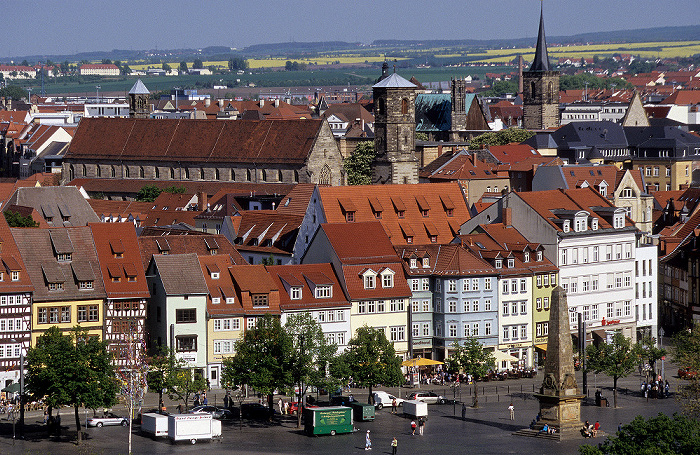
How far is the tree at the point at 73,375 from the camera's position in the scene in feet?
289

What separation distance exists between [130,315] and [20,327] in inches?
301

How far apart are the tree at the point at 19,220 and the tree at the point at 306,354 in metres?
38.9

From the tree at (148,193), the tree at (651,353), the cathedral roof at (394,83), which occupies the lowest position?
the tree at (651,353)

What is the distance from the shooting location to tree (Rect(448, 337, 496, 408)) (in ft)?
333

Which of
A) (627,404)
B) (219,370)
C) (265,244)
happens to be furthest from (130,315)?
(627,404)

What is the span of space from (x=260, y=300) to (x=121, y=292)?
31.1 ft

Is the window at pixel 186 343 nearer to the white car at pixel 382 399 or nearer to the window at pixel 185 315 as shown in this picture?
the window at pixel 185 315

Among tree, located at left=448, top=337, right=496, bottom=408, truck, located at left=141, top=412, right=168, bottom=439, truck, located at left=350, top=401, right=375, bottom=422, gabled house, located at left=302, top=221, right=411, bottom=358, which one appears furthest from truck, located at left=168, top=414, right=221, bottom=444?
gabled house, located at left=302, top=221, right=411, bottom=358

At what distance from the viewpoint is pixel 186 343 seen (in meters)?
106

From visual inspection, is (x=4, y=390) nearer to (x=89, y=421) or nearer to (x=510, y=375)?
(x=89, y=421)

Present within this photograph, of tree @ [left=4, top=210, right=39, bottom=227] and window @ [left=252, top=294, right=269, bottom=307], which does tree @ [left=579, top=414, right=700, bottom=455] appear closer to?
window @ [left=252, top=294, right=269, bottom=307]

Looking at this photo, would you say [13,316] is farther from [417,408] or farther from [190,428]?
[417,408]

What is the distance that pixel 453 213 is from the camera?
130875 mm

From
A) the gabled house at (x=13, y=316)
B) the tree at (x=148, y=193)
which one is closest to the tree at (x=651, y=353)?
the gabled house at (x=13, y=316)
